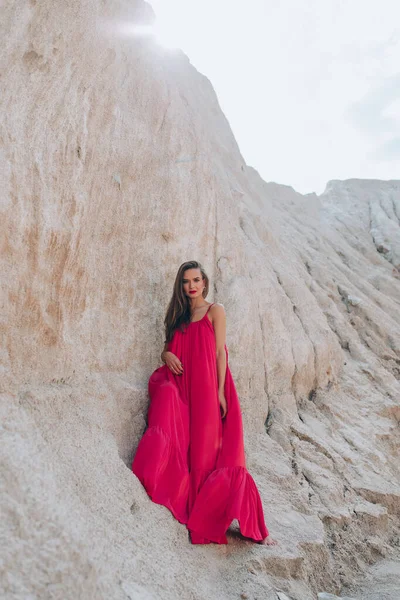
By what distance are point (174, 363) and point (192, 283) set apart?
586 millimetres

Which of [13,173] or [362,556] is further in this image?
[362,556]

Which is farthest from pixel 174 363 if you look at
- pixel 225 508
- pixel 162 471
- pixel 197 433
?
pixel 225 508

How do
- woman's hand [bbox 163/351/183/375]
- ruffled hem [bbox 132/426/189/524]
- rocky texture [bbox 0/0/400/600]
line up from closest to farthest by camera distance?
rocky texture [bbox 0/0/400/600] → ruffled hem [bbox 132/426/189/524] → woman's hand [bbox 163/351/183/375]

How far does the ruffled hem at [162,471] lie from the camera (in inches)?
112

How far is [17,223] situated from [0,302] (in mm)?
440

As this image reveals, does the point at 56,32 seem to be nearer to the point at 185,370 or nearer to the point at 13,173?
the point at 13,173

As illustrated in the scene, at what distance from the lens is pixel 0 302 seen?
255 centimetres

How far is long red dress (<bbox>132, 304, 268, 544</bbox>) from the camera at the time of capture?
289 centimetres

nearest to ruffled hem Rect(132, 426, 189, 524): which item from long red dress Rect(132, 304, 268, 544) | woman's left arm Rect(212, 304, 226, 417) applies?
long red dress Rect(132, 304, 268, 544)

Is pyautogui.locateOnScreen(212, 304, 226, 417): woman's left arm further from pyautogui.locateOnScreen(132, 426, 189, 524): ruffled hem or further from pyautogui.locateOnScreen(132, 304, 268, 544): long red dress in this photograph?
pyautogui.locateOnScreen(132, 426, 189, 524): ruffled hem

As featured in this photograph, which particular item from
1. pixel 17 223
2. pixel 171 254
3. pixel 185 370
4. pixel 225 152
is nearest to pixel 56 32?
pixel 17 223

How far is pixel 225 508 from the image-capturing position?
2955mm

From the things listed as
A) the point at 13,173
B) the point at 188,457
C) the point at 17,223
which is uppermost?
the point at 13,173

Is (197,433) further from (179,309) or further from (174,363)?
(179,309)
